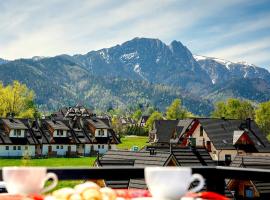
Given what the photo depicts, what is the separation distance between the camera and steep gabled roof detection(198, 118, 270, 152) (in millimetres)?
49625

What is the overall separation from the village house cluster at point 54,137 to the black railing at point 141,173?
187 feet

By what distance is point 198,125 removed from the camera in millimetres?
52812

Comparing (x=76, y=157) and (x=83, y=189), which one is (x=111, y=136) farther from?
(x=83, y=189)

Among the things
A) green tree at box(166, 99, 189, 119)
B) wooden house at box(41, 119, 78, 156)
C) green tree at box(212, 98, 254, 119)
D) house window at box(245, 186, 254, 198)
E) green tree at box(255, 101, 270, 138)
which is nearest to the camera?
house window at box(245, 186, 254, 198)

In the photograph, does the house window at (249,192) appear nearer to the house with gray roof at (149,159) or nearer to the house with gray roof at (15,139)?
the house with gray roof at (149,159)

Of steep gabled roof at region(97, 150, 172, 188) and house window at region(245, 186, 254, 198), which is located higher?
Answer: steep gabled roof at region(97, 150, 172, 188)

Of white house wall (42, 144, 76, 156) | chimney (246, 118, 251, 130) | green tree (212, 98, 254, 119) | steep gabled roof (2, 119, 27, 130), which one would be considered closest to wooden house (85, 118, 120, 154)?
white house wall (42, 144, 76, 156)

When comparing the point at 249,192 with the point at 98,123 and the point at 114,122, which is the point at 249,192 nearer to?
the point at 98,123

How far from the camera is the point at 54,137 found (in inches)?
2616

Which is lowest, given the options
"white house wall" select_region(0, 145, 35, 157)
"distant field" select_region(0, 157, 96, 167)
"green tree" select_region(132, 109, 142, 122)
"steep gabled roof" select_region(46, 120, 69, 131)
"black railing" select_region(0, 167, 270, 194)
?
"distant field" select_region(0, 157, 96, 167)

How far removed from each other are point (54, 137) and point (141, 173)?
63196 mm

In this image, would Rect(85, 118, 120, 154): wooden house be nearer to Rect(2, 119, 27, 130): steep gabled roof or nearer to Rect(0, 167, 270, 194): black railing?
Rect(2, 119, 27, 130): steep gabled roof

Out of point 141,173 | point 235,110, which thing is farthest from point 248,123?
point 141,173

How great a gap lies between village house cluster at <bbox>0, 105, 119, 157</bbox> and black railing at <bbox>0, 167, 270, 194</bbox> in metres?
57.0
